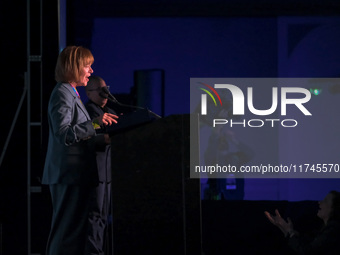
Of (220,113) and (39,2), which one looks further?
(220,113)

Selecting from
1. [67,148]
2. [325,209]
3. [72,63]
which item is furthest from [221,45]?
[67,148]

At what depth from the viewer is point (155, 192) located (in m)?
1.64

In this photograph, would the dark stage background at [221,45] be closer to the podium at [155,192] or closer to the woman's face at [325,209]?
the woman's face at [325,209]

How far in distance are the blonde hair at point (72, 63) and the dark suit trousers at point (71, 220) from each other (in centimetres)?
44

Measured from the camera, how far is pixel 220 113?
24.7ft

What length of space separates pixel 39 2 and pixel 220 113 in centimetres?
486

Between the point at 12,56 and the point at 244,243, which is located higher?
the point at 12,56

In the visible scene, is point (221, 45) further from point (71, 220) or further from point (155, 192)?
point (155, 192)

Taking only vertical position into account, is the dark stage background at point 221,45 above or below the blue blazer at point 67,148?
above

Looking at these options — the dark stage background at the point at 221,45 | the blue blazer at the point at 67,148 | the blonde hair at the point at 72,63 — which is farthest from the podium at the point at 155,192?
the dark stage background at the point at 221,45

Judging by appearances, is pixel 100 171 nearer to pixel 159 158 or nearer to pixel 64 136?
pixel 64 136

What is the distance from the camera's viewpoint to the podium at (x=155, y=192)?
1.62 meters

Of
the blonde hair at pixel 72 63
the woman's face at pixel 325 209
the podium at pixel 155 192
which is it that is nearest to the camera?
the podium at pixel 155 192

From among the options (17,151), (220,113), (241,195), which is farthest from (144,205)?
(220,113)
